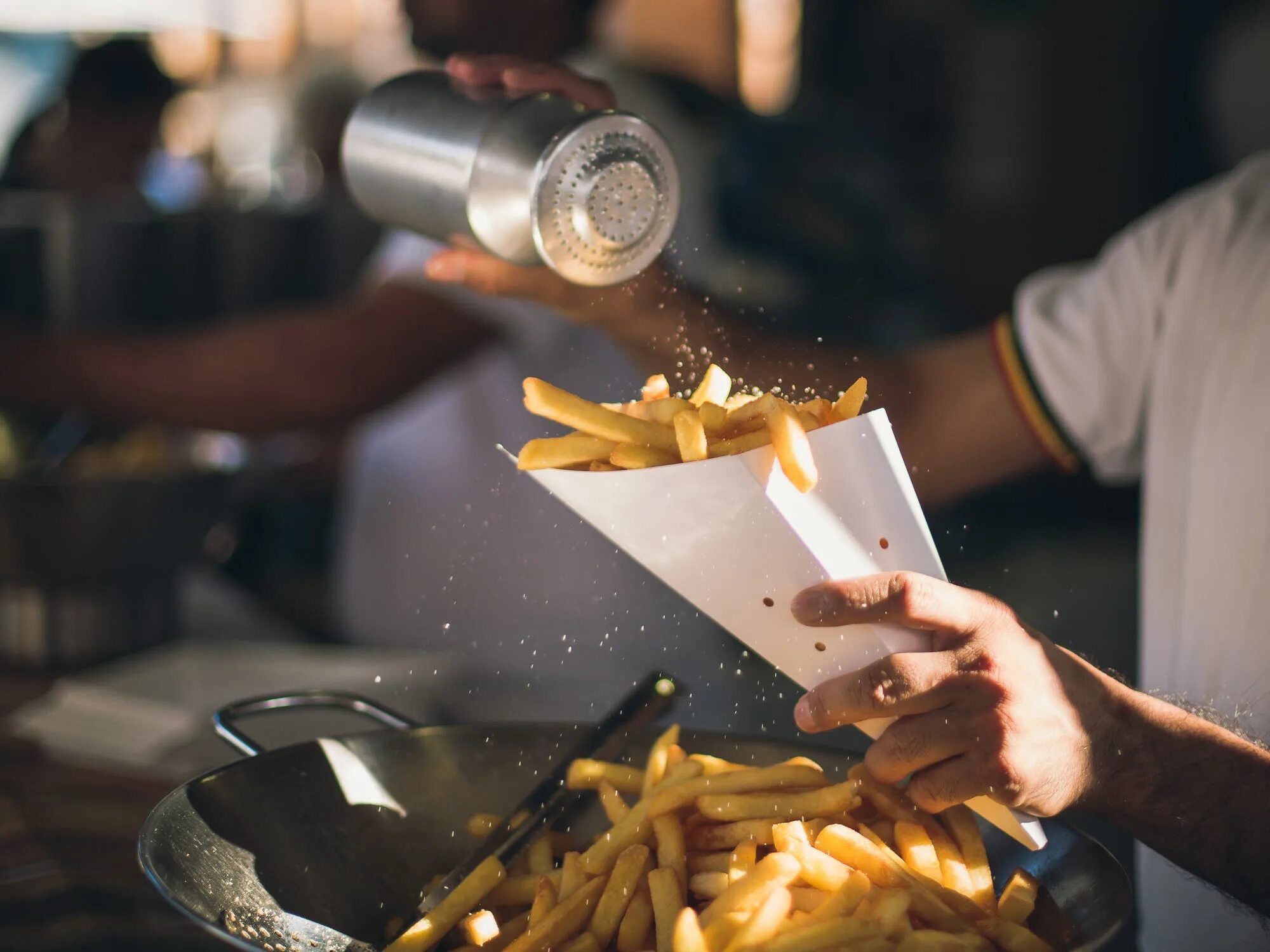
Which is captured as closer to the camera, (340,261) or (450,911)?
(450,911)

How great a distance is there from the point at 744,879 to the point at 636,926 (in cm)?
10

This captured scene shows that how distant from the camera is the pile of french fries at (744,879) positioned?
799 mm

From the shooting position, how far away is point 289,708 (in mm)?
1127

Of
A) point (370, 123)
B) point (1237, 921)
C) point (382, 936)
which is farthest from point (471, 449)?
point (1237, 921)

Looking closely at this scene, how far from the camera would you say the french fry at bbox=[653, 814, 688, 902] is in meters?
0.90

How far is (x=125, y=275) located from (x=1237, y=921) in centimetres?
292

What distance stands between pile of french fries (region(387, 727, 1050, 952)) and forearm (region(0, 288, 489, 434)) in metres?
1.44

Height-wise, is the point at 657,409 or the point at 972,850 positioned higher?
the point at 657,409

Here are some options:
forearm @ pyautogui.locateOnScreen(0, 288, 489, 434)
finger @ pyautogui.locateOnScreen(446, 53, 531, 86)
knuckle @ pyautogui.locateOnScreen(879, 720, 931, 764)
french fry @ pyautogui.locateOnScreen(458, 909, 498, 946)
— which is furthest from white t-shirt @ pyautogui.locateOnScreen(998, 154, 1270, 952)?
forearm @ pyautogui.locateOnScreen(0, 288, 489, 434)

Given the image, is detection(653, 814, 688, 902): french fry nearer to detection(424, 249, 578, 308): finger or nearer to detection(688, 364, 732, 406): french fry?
detection(688, 364, 732, 406): french fry

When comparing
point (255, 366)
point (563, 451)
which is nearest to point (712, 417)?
point (563, 451)

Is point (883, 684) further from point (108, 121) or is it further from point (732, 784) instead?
point (108, 121)

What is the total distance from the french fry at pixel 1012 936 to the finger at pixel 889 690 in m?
0.15

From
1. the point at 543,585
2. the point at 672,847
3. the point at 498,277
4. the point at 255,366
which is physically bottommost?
the point at 255,366
